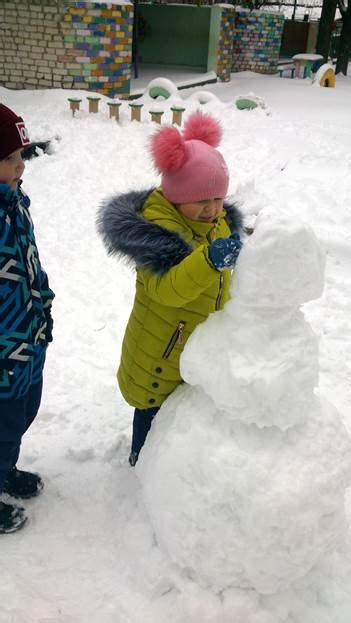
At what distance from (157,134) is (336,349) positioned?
2277 mm

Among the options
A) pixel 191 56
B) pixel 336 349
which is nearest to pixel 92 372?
pixel 336 349

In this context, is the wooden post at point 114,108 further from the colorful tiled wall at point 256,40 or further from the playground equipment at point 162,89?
the colorful tiled wall at point 256,40

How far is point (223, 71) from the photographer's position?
15.1m

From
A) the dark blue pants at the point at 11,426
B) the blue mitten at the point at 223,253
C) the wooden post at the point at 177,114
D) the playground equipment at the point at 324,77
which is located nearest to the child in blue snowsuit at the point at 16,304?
the dark blue pants at the point at 11,426

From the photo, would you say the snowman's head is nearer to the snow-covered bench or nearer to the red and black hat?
the red and black hat

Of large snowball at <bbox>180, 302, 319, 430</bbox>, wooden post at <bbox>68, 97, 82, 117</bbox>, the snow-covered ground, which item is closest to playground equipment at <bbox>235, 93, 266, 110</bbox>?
the snow-covered ground

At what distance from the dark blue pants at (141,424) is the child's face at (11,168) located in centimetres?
102

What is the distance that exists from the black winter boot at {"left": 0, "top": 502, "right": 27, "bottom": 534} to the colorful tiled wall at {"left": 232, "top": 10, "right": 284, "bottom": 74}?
656 inches

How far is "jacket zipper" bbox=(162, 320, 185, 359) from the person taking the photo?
205 centimetres

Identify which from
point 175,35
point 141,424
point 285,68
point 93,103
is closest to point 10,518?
point 141,424

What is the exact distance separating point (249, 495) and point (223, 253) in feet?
2.46

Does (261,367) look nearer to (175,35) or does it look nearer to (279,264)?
(279,264)

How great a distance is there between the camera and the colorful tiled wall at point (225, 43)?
1437 centimetres

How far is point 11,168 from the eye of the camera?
1809 millimetres
